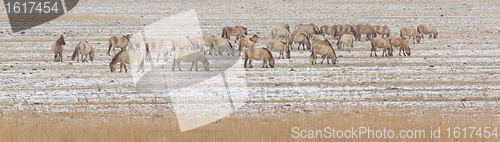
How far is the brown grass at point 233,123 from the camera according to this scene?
952cm

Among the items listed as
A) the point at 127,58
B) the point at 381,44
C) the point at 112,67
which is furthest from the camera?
the point at 381,44

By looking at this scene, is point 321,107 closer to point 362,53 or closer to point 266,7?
point 362,53

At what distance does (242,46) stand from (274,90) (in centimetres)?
700

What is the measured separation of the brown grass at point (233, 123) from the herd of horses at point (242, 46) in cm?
608

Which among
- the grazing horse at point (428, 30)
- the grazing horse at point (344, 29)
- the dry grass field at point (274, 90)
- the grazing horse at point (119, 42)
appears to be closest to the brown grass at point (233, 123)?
A: the dry grass field at point (274, 90)

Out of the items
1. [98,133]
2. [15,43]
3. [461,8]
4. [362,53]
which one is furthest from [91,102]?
[461,8]

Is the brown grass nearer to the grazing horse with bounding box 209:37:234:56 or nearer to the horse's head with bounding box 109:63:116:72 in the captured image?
A: the horse's head with bounding box 109:63:116:72

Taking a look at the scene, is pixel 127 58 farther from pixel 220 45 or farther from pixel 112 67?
pixel 220 45

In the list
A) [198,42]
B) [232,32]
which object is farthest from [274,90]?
[232,32]

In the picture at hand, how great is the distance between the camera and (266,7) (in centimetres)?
3662

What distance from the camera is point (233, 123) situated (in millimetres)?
10531

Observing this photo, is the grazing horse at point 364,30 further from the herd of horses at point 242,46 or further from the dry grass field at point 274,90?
the dry grass field at point 274,90

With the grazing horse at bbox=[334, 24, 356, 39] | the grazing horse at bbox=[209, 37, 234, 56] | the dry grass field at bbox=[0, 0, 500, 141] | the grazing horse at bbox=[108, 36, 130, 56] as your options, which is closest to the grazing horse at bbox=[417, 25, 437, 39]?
the dry grass field at bbox=[0, 0, 500, 141]

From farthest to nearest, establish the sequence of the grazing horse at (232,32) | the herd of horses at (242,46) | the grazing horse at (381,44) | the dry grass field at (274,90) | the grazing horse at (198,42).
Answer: the grazing horse at (232,32) < the grazing horse at (198,42) < the grazing horse at (381,44) < the herd of horses at (242,46) < the dry grass field at (274,90)
